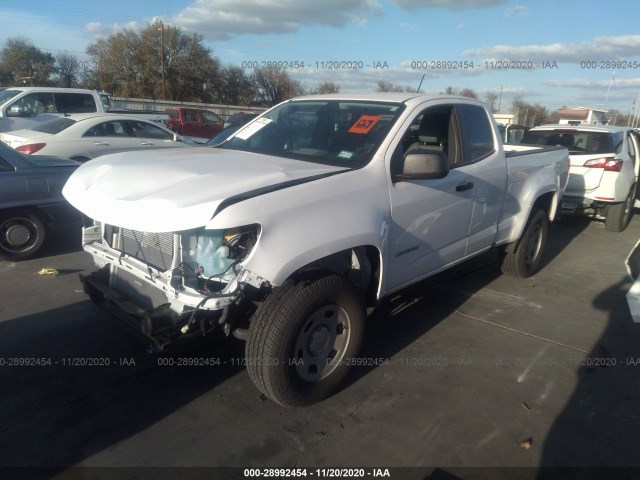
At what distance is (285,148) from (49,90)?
11.1 m

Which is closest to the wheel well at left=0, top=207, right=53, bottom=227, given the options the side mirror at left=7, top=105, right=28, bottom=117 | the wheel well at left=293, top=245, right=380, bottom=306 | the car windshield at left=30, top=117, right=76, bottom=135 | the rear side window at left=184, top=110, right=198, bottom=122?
the car windshield at left=30, top=117, right=76, bottom=135

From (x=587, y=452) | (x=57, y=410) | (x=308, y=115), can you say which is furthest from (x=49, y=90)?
(x=587, y=452)

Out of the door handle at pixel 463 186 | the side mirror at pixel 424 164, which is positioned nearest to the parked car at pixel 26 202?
the side mirror at pixel 424 164

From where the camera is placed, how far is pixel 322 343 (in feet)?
10.4

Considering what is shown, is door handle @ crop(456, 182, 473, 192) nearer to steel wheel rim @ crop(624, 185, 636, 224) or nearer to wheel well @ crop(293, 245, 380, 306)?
wheel well @ crop(293, 245, 380, 306)

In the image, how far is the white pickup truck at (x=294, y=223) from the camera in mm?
2680

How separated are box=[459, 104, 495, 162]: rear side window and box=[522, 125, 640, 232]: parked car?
411 centimetres

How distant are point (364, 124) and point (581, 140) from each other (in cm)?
636

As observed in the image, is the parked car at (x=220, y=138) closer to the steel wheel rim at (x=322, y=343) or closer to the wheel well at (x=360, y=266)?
the wheel well at (x=360, y=266)

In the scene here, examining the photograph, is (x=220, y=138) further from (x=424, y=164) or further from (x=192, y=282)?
(x=192, y=282)

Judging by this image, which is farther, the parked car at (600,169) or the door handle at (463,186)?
the parked car at (600,169)

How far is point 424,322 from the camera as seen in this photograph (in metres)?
4.51

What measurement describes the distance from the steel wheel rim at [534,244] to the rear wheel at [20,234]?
5833 millimetres

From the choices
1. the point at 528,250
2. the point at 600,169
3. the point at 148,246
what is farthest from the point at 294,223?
the point at 600,169
